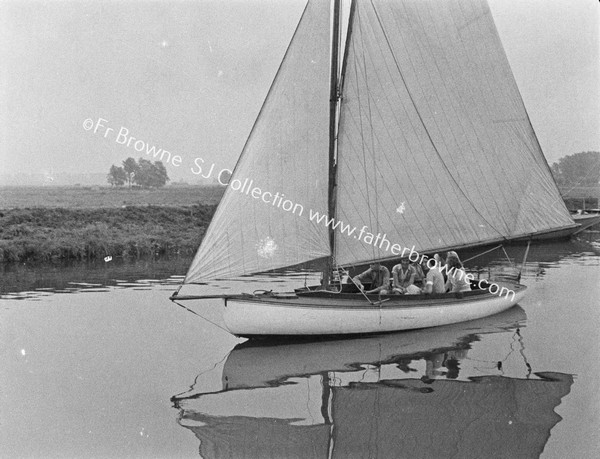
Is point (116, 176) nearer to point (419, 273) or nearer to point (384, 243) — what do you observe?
point (419, 273)

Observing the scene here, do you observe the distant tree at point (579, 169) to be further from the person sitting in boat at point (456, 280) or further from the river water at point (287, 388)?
the river water at point (287, 388)

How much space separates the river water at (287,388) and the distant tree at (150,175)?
71.3 meters

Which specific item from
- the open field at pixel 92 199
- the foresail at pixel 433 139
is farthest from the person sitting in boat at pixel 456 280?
the open field at pixel 92 199

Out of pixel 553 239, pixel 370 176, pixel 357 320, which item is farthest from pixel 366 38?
pixel 553 239

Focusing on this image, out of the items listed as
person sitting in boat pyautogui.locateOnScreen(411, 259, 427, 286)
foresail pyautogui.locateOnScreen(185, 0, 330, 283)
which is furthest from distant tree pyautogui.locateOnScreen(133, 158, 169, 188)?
foresail pyautogui.locateOnScreen(185, 0, 330, 283)

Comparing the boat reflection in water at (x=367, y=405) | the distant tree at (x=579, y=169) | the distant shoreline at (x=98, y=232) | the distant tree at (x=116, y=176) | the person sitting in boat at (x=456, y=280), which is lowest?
the boat reflection in water at (x=367, y=405)

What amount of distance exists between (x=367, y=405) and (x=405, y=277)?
659cm

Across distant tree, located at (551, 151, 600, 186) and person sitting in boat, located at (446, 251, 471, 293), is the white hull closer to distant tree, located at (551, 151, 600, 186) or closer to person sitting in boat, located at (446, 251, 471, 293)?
person sitting in boat, located at (446, 251, 471, 293)

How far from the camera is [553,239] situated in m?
43.4

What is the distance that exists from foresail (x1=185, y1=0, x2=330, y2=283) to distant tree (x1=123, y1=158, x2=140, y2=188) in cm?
7311

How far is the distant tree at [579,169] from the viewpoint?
99119 millimetres

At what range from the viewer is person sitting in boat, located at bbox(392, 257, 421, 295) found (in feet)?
52.5

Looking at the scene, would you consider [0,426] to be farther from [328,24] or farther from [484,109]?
[484,109]

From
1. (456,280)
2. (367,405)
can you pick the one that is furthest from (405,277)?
(367,405)
